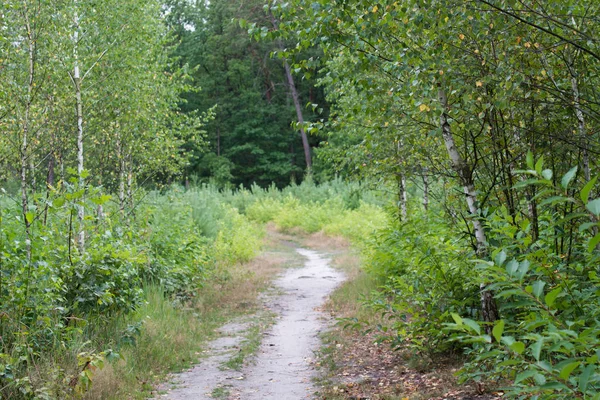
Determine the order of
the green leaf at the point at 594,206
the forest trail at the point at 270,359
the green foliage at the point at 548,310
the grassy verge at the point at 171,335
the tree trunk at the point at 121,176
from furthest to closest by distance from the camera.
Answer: the tree trunk at the point at 121,176 → the forest trail at the point at 270,359 → the grassy verge at the point at 171,335 → the green foliage at the point at 548,310 → the green leaf at the point at 594,206

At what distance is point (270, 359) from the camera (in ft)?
25.1

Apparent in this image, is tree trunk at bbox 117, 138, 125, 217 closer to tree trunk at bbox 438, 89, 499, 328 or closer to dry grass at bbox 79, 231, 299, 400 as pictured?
dry grass at bbox 79, 231, 299, 400

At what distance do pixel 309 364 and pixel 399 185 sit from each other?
5.35m

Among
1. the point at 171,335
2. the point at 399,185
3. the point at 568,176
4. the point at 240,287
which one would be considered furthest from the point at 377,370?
the point at 240,287

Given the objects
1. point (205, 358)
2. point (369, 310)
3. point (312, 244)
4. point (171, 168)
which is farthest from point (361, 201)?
point (205, 358)

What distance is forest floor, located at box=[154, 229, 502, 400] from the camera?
581cm

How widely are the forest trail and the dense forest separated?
1.75 ft

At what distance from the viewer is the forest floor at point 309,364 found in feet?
19.1

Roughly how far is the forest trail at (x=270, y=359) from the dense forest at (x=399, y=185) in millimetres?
534

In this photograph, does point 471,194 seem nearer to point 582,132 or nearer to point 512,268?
point 582,132

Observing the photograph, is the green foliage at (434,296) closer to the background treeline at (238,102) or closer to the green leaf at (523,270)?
the green leaf at (523,270)

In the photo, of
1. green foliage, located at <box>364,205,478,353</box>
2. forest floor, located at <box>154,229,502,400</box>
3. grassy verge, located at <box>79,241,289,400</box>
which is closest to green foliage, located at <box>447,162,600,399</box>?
green foliage, located at <box>364,205,478,353</box>

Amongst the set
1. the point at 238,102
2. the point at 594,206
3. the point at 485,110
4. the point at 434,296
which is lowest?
the point at 434,296

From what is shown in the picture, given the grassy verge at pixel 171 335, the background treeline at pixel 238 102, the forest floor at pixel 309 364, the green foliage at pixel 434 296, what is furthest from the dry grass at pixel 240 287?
the background treeline at pixel 238 102
